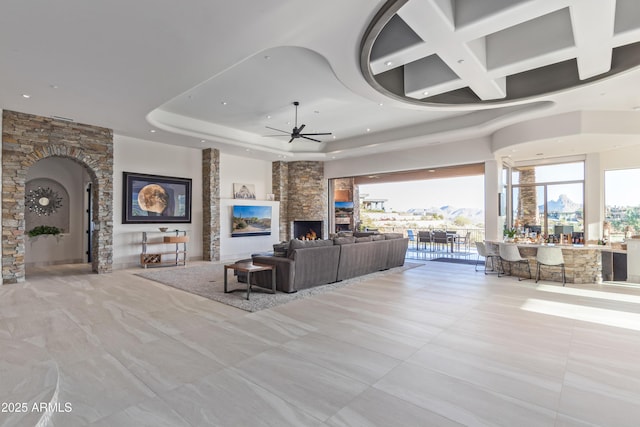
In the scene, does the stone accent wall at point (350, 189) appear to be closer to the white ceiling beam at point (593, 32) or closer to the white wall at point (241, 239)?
the white wall at point (241, 239)

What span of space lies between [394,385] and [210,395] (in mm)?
1449

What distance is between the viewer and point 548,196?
9266mm

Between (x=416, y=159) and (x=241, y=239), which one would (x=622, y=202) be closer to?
(x=416, y=159)

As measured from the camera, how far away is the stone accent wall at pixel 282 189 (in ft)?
38.7

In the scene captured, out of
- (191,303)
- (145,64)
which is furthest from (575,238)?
(145,64)

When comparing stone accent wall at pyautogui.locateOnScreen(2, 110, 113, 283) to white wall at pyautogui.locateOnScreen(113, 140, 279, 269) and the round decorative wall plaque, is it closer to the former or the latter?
white wall at pyautogui.locateOnScreen(113, 140, 279, 269)

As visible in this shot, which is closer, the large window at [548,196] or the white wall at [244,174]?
the large window at [548,196]

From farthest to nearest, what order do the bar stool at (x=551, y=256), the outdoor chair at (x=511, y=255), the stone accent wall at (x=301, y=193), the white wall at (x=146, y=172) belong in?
the stone accent wall at (x=301, y=193), the white wall at (x=146, y=172), the outdoor chair at (x=511, y=255), the bar stool at (x=551, y=256)

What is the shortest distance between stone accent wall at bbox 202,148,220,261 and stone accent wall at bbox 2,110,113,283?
8.39 ft

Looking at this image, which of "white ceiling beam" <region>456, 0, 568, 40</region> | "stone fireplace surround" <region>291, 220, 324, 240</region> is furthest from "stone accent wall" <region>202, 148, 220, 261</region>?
"white ceiling beam" <region>456, 0, 568, 40</region>

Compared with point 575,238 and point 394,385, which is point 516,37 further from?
point 575,238

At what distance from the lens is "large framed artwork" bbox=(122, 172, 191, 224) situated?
28.0 ft

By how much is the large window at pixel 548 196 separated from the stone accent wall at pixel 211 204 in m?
8.69

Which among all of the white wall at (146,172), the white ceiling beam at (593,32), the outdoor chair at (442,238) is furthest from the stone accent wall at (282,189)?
the white ceiling beam at (593,32)
